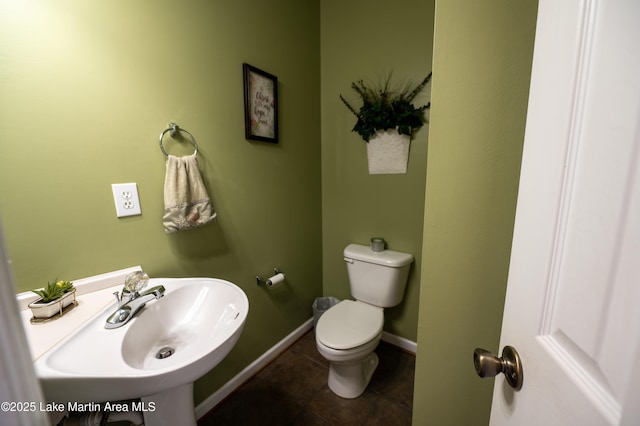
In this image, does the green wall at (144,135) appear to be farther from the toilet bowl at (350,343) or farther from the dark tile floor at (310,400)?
the toilet bowl at (350,343)

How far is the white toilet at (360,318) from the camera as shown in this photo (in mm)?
1232

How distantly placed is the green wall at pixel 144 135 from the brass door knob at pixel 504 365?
3.90ft

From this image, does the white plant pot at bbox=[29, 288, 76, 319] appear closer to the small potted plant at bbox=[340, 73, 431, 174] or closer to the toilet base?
the toilet base

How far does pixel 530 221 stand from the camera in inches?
15.2

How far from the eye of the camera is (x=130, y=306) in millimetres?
764

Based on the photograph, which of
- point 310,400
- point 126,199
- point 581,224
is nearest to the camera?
point 581,224

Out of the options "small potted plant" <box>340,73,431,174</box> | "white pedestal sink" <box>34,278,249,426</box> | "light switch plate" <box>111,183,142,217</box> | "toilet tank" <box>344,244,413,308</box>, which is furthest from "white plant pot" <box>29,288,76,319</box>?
"small potted plant" <box>340,73,431,174</box>

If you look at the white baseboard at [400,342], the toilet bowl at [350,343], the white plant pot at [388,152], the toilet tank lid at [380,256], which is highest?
the white plant pot at [388,152]

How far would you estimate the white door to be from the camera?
0.24m

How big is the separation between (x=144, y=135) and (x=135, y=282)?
1.94ft

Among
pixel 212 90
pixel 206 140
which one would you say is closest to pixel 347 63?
pixel 212 90

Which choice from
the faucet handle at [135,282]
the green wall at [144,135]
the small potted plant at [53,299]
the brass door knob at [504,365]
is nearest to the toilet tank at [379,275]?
the green wall at [144,135]

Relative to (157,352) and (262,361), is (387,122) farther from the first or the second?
(262,361)

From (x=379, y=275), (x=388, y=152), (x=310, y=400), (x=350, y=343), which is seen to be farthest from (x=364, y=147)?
(x=310, y=400)
